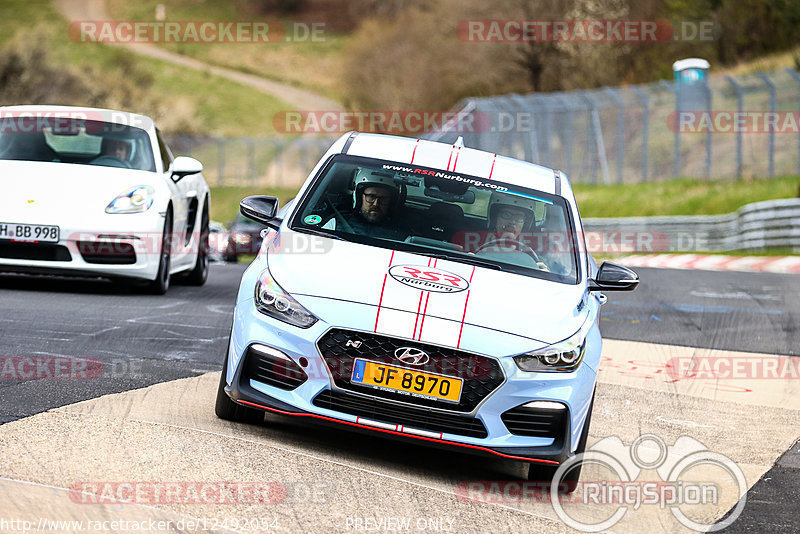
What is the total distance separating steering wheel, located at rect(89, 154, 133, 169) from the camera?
11133mm

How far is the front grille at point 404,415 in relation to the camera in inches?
217

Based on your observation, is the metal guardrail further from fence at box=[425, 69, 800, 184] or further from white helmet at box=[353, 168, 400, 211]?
white helmet at box=[353, 168, 400, 211]

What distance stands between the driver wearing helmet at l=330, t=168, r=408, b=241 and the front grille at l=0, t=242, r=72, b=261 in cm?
436

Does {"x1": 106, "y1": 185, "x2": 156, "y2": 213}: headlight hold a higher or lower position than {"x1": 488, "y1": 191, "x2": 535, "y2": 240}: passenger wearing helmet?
lower

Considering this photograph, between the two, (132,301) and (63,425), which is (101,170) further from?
(63,425)

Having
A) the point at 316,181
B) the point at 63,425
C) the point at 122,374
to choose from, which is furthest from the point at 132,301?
the point at 63,425

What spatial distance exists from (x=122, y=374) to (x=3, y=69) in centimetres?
5203

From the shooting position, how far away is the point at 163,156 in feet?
38.5

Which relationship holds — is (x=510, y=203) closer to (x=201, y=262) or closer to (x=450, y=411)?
Answer: (x=450, y=411)

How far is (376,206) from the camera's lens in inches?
263

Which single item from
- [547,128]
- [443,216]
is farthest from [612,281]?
[547,128]

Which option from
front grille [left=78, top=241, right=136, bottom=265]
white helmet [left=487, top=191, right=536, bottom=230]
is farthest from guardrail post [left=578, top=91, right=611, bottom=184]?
white helmet [left=487, top=191, right=536, bottom=230]

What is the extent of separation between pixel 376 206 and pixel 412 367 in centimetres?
144

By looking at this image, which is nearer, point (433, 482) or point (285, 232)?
point (433, 482)
